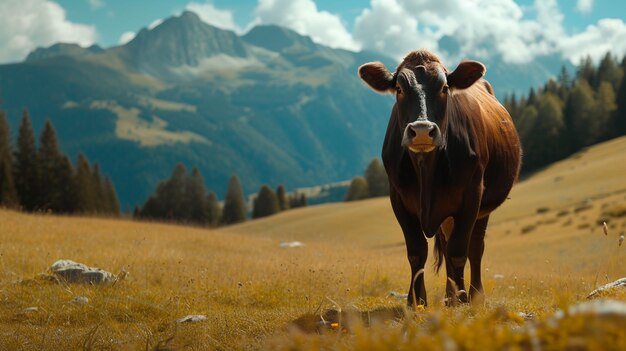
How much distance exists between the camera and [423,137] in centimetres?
695

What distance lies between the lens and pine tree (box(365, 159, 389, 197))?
121m

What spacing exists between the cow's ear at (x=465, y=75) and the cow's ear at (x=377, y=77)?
862 millimetres

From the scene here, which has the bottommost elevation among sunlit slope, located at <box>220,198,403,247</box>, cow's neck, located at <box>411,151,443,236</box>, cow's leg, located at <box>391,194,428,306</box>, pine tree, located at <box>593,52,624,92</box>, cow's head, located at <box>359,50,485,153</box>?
sunlit slope, located at <box>220,198,403,247</box>

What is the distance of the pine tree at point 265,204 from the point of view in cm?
11994

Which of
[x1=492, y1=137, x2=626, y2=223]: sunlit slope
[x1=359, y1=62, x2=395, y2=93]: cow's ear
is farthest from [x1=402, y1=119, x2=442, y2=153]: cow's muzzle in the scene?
[x1=492, y1=137, x2=626, y2=223]: sunlit slope

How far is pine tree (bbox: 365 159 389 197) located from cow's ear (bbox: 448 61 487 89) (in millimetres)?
111680

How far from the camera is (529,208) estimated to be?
5788cm

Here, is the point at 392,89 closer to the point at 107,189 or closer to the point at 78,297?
the point at 78,297

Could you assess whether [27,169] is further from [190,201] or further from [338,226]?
[190,201]

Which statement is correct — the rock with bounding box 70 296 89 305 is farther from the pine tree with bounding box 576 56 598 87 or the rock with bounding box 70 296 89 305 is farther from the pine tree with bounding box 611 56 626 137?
the pine tree with bounding box 576 56 598 87

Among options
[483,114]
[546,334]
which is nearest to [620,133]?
[483,114]

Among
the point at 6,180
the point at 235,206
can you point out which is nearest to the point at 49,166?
the point at 6,180

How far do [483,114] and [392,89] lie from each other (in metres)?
2.14

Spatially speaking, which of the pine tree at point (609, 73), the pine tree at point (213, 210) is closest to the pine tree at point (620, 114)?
the pine tree at point (609, 73)
